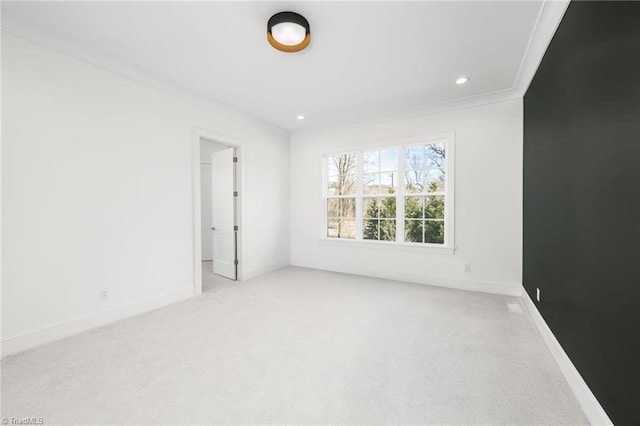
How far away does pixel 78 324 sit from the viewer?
8.45ft

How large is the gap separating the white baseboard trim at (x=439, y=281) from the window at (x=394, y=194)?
54 cm

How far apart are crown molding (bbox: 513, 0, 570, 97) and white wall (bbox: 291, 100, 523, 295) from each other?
0.65m

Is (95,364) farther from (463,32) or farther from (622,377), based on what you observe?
(463,32)

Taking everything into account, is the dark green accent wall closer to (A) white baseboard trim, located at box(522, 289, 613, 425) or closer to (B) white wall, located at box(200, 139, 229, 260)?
(A) white baseboard trim, located at box(522, 289, 613, 425)

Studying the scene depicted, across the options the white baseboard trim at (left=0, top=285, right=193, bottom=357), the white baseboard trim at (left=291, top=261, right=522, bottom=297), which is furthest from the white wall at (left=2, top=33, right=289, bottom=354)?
the white baseboard trim at (left=291, top=261, right=522, bottom=297)

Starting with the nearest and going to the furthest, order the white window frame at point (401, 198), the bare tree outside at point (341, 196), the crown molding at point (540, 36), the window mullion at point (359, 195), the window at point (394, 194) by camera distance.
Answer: the crown molding at point (540, 36)
the white window frame at point (401, 198)
the window at point (394, 194)
the window mullion at point (359, 195)
the bare tree outside at point (341, 196)

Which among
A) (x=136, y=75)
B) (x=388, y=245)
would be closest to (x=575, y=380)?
(x=388, y=245)

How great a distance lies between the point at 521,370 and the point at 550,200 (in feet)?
4.73

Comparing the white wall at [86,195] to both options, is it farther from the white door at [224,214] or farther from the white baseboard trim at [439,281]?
the white baseboard trim at [439,281]

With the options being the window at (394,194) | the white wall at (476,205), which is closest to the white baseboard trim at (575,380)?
the white wall at (476,205)

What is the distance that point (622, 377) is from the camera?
1266 millimetres

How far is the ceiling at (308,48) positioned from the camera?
6.86 feet

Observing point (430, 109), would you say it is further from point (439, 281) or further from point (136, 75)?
point (136, 75)

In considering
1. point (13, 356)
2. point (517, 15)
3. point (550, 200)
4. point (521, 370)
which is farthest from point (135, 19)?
point (521, 370)
